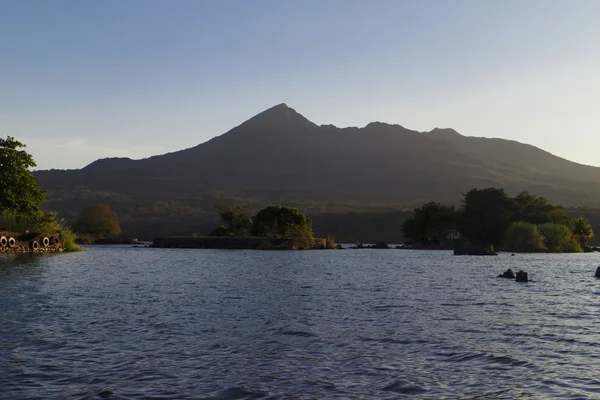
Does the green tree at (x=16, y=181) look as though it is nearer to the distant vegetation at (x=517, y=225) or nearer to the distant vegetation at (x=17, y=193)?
the distant vegetation at (x=17, y=193)

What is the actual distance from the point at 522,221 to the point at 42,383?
430 feet

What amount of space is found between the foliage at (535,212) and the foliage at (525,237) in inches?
382

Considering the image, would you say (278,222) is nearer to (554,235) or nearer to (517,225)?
(517,225)

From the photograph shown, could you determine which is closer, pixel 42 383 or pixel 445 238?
pixel 42 383

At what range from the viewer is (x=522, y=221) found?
133250 mm

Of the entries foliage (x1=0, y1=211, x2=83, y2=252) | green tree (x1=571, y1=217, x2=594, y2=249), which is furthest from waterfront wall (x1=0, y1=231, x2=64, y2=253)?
green tree (x1=571, y1=217, x2=594, y2=249)

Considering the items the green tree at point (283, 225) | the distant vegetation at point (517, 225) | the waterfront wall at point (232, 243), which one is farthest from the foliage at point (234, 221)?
the distant vegetation at point (517, 225)

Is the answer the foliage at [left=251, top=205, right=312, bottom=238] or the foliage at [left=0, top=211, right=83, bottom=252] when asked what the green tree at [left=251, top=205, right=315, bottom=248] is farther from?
the foliage at [left=0, top=211, right=83, bottom=252]

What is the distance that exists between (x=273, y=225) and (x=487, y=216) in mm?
48174

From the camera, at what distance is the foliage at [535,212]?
139750 mm

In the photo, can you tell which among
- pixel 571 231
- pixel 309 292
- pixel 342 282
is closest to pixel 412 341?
pixel 309 292

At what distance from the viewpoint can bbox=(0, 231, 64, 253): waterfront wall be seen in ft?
259

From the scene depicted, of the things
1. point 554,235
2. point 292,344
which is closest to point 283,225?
point 554,235

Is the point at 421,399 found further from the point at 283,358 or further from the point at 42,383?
the point at 42,383
